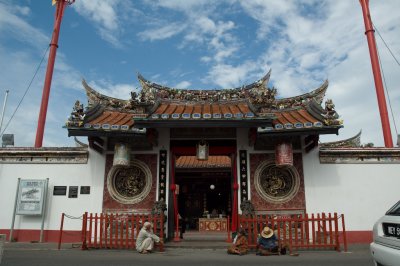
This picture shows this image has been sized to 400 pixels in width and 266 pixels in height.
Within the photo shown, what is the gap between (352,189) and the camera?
12109 mm

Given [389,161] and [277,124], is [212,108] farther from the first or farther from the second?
[389,161]

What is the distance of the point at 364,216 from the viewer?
1187 centimetres

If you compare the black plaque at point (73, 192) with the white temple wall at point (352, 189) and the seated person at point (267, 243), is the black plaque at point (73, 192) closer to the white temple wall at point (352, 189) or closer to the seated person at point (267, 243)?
the seated person at point (267, 243)

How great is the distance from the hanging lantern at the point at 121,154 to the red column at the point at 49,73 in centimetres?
823

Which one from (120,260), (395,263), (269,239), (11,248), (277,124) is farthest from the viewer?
(277,124)

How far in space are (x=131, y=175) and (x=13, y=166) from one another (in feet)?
15.3

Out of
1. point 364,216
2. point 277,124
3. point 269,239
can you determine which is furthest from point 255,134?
point 364,216

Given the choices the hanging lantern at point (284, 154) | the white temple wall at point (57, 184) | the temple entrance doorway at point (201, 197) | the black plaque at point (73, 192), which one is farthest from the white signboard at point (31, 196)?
the temple entrance doorway at point (201, 197)

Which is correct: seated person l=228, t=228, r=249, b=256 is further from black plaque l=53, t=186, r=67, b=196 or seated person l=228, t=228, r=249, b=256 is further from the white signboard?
the white signboard

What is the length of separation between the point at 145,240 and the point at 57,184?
494 centimetres

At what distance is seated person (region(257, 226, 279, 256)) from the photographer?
917 centimetres

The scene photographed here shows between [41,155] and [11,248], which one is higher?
[41,155]

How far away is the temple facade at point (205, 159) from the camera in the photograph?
1180cm

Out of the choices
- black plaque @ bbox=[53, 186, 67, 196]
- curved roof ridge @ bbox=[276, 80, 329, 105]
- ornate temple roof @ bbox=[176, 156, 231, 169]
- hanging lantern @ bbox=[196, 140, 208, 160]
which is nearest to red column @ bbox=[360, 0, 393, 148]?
curved roof ridge @ bbox=[276, 80, 329, 105]
